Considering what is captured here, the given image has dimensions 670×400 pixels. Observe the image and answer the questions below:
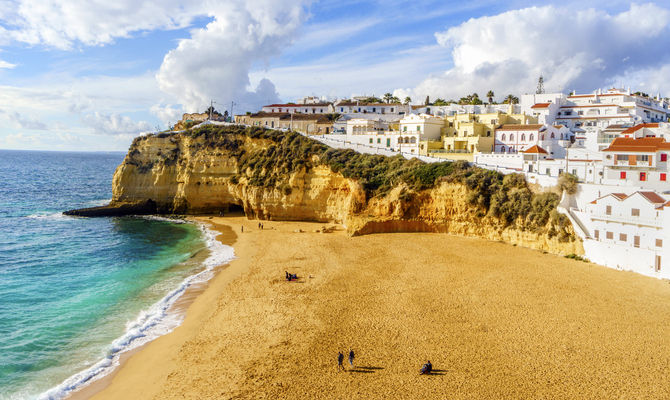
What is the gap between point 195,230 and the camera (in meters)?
45.9

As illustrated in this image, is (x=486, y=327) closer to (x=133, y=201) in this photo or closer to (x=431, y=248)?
(x=431, y=248)

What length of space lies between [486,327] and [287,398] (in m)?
10.6

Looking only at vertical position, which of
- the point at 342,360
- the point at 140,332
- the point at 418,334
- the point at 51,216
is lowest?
the point at 140,332

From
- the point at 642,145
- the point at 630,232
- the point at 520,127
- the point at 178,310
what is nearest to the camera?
the point at 178,310

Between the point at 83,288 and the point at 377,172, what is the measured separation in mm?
27318

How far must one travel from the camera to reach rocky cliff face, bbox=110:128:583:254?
3669 centimetres

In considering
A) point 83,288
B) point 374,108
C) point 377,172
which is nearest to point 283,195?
point 377,172

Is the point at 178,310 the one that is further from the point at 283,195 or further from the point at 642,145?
the point at 642,145

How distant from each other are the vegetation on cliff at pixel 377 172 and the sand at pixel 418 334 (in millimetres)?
4034

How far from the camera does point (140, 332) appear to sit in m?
21.1

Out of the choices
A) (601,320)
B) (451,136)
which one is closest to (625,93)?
(451,136)

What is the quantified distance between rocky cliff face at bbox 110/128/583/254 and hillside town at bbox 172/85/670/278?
11.2 feet

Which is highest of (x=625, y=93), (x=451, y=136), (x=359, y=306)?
(x=625, y=93)

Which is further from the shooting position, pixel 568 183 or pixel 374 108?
pixel 374 108
